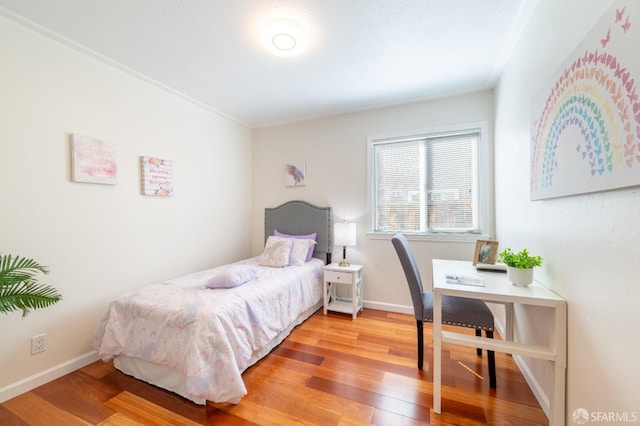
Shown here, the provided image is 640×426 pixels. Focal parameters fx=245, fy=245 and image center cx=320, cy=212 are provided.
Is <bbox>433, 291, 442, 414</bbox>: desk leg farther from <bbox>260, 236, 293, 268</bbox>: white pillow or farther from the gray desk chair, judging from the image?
<bbox>260, 236, 293, 268</bbox>: white pillow

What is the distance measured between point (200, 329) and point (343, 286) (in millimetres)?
2023

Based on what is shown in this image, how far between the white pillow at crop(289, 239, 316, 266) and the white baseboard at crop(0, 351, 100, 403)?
1901 mm

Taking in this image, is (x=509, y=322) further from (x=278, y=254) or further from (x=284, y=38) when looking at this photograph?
(x=284, y=38)

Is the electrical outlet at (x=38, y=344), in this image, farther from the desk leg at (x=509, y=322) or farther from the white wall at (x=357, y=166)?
the desk leg at (x=509, y=322)

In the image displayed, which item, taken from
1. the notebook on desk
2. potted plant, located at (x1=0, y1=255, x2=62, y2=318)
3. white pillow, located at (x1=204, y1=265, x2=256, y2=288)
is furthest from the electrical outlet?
the notebook on desk

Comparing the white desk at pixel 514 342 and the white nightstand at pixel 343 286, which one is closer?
the white desk at pixel 514 342

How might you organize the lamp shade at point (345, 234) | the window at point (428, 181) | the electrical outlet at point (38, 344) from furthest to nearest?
the lamp shade at point (345, 234)
the window at point (428, 181)
the electrical outlet at point (38, 344)

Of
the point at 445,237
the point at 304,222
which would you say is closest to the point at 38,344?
the point at 304,222

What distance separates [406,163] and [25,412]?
12.2 ft

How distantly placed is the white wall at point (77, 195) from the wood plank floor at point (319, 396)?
407mm

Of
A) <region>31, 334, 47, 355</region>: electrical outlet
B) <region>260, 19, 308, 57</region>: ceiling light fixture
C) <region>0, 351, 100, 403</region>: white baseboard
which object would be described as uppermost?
<region>260, 19, 308, 57</region>: ceiling light fixture

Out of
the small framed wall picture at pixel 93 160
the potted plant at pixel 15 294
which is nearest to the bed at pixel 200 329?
the potted plant at pixel 15 294

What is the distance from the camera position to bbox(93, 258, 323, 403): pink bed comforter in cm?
148

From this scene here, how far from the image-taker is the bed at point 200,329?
149 cm
